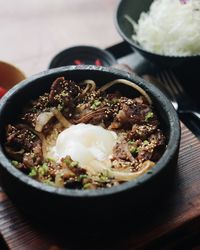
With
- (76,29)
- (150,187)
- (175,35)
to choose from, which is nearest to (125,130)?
(150,187)

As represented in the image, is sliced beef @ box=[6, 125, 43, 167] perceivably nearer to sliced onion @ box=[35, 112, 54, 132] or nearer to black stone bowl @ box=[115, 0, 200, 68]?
sliced onion @ box=[35, 112, 54, 132]

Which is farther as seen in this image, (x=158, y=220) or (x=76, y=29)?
(x=76, y=29)

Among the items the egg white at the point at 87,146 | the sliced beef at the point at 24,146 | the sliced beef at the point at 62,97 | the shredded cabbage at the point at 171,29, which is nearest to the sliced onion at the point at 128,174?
the egg white at the point at 87,146

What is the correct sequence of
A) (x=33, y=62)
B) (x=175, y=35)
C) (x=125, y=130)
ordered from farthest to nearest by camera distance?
(x=33, y=62), (x=175, y=35), (x=125, y=130)

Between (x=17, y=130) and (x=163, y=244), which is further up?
(x=17, y=130)

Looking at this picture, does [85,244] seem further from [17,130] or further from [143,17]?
[143,17]

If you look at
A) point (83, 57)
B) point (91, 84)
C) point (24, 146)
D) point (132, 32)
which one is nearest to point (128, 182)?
point (24, 146)

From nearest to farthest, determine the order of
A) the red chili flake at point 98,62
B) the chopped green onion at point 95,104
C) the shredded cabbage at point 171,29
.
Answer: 1. the chopped green onion at point 95,104
2. the shredded cabbage at point 171,29
3. the red chili flake at point 98,62

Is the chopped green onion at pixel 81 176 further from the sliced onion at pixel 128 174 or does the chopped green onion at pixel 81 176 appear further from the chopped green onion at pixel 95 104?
the chopped green onion at pixel 95 104
